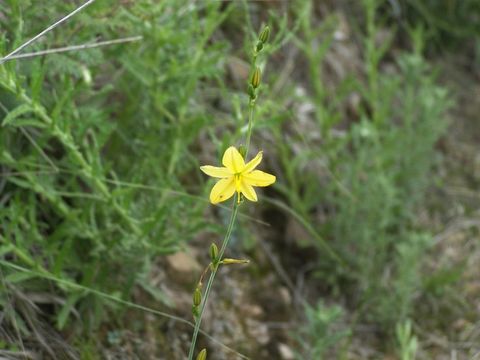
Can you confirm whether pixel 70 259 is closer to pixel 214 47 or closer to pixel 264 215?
pixel 214 47

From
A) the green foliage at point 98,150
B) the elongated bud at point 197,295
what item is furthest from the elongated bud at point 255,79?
the green foliage at point 98,150

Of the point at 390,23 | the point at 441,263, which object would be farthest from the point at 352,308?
the point at 390,23

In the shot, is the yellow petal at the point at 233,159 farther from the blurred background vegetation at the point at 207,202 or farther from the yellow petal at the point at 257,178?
the blurred background vegetation at the point at 207,202

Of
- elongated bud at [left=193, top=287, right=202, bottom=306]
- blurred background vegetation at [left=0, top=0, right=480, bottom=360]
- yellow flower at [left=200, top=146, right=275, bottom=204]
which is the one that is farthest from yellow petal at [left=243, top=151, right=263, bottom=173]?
blurred background vegetation at [left=0, top=0, right=480, bottom=360]

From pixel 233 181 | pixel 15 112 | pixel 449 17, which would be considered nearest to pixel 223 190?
pixel 233 181

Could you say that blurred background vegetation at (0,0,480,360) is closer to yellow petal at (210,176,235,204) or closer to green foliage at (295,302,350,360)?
green foliage at (295,302,350,360)
